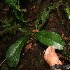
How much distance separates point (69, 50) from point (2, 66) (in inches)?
49.2

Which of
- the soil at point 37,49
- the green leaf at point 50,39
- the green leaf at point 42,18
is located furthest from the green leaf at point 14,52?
the green leaf at point 42,18

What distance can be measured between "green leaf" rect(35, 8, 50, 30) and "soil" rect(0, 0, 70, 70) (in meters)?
0.13

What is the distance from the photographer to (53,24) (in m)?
3.50

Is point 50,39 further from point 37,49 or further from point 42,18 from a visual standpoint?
point 42,18

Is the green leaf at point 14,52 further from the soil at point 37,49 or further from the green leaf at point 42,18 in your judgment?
the green leaf at point 42,18

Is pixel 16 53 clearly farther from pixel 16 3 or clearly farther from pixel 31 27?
pixel 16 3

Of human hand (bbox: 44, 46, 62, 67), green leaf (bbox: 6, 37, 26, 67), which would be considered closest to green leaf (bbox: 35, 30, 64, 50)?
human hand (bbox: 44, 46, 62, 67)

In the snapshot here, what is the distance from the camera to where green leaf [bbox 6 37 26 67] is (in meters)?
3.02

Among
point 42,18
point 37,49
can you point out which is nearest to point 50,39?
point 37,49

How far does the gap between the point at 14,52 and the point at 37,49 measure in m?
0.43

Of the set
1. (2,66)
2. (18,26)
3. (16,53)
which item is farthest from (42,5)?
(2,66)

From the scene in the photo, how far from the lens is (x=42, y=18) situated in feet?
11.2

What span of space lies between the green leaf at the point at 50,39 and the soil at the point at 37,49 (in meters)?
0.16

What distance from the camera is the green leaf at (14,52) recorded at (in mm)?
3016
